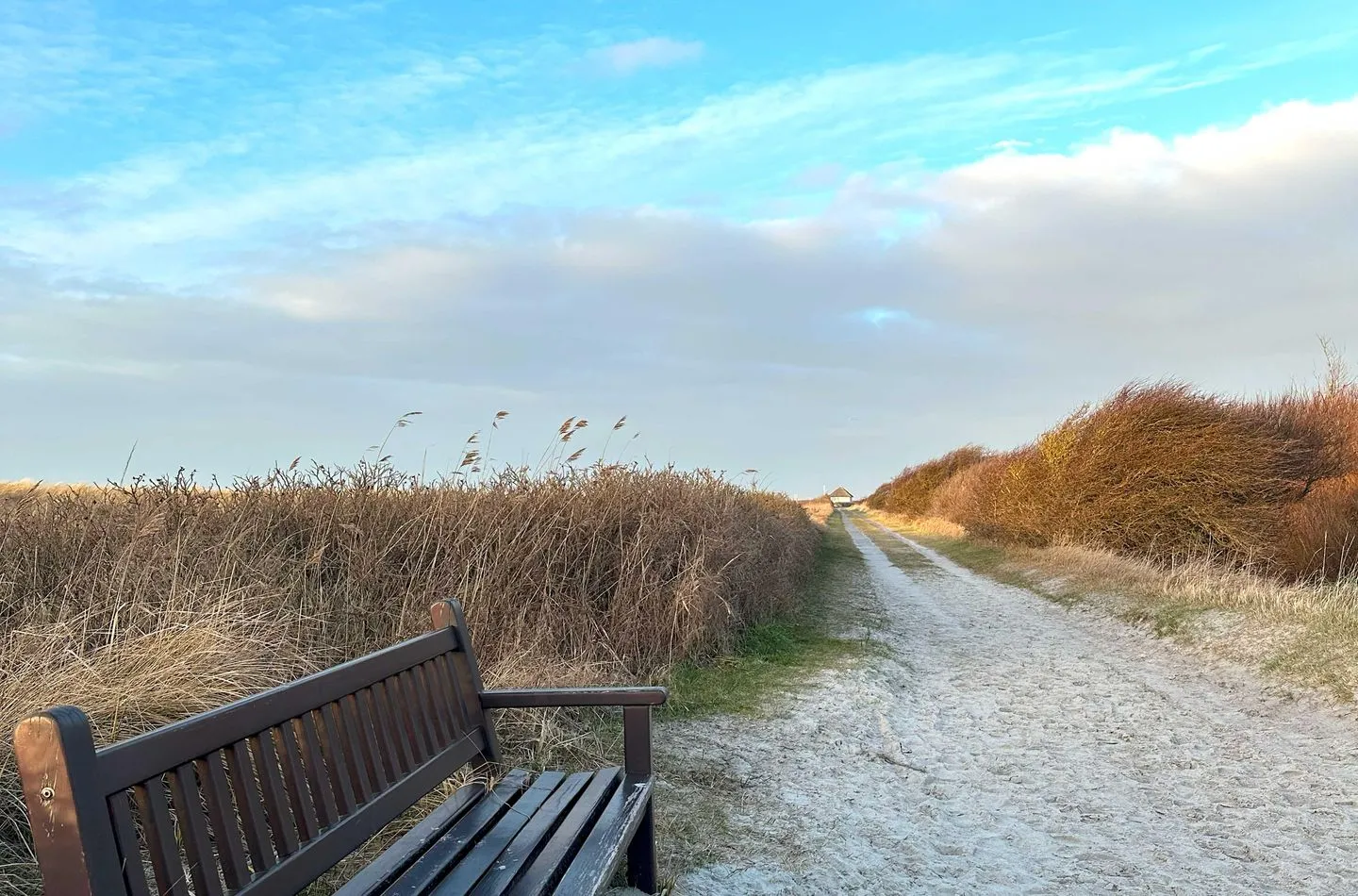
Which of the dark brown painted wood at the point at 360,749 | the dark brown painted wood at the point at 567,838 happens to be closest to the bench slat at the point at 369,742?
the dark brown painted wood at the point at 360,749

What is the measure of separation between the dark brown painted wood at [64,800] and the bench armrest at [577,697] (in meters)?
1.93

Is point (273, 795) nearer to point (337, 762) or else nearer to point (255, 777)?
point (255, 777)

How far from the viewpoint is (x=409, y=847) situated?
9.47 feet

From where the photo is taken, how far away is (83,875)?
1721 mm

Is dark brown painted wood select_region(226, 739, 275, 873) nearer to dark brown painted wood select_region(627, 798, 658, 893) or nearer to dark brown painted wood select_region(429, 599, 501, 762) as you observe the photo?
dark brown painted wood select_region(429, 599, 501, 762)

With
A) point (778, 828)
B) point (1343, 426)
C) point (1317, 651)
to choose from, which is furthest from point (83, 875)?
point (1343, 426)

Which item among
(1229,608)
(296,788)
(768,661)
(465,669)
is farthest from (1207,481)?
(296,788)

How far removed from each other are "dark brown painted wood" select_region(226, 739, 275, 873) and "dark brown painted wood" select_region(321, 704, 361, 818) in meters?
0.34

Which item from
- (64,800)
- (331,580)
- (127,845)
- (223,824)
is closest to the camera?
(64,800)

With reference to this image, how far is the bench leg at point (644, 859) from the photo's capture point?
3766 millimetres

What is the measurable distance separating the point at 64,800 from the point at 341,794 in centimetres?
100

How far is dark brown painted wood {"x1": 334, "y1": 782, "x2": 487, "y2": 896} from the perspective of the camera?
2.58m

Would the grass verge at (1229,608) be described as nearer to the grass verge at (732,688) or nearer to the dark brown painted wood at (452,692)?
the grass verge at (732,688)

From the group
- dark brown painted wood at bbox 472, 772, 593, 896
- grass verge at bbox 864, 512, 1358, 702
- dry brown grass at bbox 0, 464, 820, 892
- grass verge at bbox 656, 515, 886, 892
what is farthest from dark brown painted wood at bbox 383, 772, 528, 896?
grass verge at bbox 864, 512, 1358, 702
